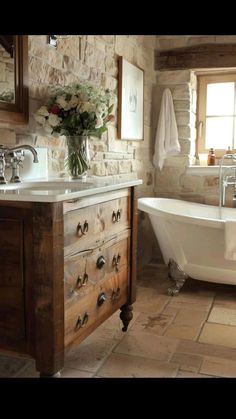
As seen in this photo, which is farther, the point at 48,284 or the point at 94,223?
the point at 94,223

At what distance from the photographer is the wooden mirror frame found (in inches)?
71.9

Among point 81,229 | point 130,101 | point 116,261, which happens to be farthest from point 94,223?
point 130,101

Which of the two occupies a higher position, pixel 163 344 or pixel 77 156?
pixel 77 156

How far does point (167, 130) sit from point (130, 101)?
68cm

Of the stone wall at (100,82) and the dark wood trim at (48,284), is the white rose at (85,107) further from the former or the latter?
the dark wood trim at (48,284)

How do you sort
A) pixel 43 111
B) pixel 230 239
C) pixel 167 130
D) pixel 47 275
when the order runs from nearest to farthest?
1. pixel 47 275
2. pixel 43 111
3. pixel 230 239
4. pixel 167 130

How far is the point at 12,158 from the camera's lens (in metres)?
1.76

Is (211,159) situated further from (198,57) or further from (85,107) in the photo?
(85,107)

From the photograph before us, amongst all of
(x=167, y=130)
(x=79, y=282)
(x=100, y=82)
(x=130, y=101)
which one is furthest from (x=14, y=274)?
(x=167, y=130)

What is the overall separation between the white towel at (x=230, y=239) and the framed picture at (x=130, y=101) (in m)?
1.11

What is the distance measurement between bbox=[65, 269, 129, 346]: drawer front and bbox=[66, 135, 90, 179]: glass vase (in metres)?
0.59

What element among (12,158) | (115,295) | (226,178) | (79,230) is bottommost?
A: (115,295)

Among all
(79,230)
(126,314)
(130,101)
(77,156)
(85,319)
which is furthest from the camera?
(130,101)

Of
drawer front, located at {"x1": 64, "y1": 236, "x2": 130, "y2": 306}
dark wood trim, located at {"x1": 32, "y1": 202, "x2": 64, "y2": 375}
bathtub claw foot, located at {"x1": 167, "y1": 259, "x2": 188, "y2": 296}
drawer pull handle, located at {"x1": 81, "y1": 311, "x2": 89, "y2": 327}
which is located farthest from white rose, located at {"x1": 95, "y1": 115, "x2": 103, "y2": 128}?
bathtub claw foot, located at {"x1": 167, "y1": 259, "x2": 188, "y2": 296}
